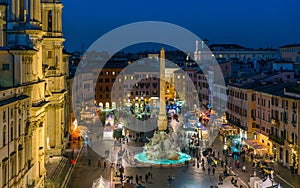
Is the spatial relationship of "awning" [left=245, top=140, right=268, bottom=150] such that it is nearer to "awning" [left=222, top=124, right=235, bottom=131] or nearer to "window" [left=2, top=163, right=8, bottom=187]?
"awning" [left=222, top=124, right=235, bottom=131]

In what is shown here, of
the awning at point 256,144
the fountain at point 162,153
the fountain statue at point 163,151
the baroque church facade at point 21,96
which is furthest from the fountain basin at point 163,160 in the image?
the baroque church facade at point 21,96

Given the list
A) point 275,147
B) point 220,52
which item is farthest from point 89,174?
point 220,52

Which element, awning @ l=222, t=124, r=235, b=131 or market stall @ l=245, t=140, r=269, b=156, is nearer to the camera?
market stall @ l=245, t=140, r=269, b=156

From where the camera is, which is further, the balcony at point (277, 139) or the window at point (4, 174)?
the balcony at point (277, 139)

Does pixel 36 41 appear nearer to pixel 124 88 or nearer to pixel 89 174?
pixel 89 174

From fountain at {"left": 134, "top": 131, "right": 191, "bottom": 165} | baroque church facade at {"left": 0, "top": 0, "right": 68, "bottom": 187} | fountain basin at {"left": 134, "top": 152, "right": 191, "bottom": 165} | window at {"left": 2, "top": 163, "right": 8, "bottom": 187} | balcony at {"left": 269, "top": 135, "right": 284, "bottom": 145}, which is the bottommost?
fountain basin at {"left": 134, "top": 152, "right": 191, "bottom": 165}

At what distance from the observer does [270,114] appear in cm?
4944

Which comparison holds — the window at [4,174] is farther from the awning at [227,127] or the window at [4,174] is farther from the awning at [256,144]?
the awning at [227,127]

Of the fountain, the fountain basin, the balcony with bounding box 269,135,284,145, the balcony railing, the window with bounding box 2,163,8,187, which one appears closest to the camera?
the window with bounding box 2,163,8,187

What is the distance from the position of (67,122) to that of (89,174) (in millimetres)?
15839

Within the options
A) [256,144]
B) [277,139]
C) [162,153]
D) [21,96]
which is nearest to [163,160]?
[162,153]

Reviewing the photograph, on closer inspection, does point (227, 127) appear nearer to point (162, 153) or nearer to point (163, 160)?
point (162, 153)

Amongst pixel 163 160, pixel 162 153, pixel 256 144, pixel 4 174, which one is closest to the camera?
pixel 4 174

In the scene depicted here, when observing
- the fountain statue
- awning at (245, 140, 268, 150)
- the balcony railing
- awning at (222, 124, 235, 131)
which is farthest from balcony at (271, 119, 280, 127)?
awning at (222, 124, 235, 131)
